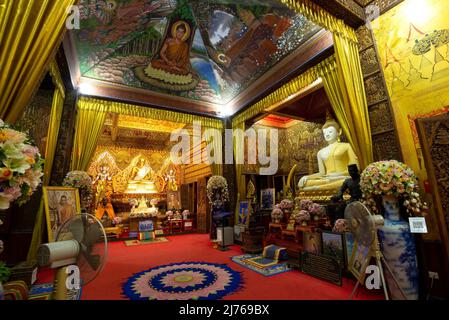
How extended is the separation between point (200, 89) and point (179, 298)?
225 inches

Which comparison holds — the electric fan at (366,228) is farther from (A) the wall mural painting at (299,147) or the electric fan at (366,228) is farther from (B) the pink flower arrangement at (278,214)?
(A) the wall mural painting at (299,147)

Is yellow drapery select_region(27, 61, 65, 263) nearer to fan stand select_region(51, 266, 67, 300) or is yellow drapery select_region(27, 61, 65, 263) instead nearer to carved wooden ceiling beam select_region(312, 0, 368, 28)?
fan stand select_region(51, 266, 67, 300)

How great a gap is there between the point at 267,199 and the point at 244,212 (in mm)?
1203

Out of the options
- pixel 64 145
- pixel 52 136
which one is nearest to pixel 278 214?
pixel 64 145

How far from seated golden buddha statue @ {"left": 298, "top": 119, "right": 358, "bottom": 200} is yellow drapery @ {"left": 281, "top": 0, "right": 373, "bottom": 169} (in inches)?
52.6

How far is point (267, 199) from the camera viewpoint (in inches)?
252

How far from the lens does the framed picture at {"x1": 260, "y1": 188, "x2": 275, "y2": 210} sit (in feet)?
20.6

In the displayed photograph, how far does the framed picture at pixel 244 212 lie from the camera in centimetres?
534

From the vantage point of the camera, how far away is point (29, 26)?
1700 millimetres

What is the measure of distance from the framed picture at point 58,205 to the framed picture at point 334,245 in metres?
4.01

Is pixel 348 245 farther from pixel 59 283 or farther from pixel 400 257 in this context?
pixel 59 283

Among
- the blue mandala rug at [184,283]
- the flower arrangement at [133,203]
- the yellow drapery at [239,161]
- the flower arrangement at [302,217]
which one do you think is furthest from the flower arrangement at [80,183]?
the flower arrangement at [133,203]

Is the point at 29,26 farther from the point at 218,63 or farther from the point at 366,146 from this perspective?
the point at 218,63

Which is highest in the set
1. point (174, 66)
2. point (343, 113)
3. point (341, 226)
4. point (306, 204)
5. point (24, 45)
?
point (174, 66)
